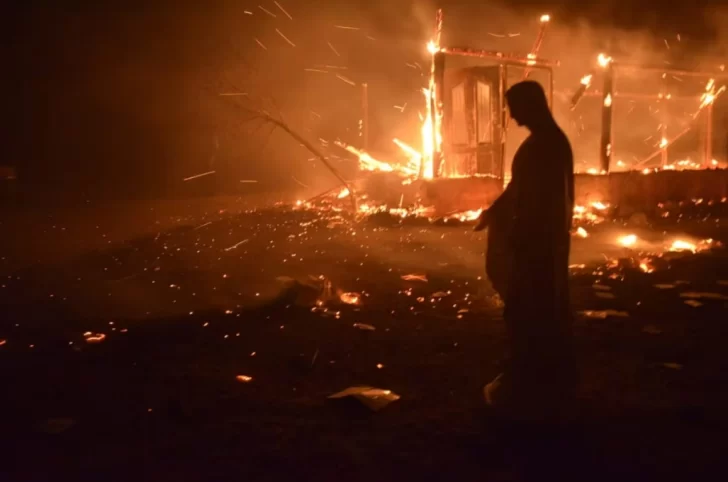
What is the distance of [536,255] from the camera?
10.1 feet

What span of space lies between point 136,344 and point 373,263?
3499mm

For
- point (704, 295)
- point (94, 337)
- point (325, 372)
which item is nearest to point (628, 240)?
point (704, 295)

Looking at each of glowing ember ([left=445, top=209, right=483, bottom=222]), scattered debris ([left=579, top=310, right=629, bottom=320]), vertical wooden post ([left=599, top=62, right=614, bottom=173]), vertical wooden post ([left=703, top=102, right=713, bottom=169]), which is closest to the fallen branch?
glowing ember ([left=445, top=209, right=483, bottom=222])

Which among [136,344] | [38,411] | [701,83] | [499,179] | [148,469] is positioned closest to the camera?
[148,469]

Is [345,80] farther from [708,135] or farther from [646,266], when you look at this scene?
[646,266]

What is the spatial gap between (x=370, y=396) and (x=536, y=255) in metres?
1.29

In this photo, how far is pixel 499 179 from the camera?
1091 cm

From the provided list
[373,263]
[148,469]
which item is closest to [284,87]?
[373,263]

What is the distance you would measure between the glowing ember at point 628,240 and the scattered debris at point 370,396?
6.08m

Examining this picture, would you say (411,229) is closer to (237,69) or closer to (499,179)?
(499,179)

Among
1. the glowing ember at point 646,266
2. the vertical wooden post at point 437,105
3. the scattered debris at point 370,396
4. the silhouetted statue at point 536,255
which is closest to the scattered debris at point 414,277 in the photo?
the glowing ember at point 646,266

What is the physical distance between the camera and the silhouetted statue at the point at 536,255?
3014mm

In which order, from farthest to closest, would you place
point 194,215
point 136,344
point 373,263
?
1. point 194,215
2. point 373,263
3. point 136,344

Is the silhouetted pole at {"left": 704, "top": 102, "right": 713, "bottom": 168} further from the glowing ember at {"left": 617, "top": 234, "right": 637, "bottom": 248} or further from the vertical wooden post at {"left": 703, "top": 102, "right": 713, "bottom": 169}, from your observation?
the glowing ember at {"left": 617, "top": 234, "right": 637, "bottom": 248}
